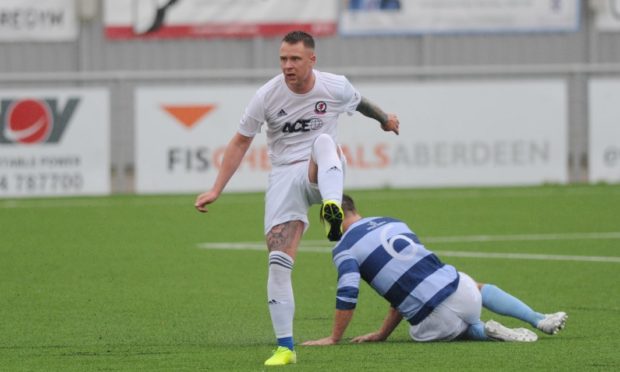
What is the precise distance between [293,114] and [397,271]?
4.02ft

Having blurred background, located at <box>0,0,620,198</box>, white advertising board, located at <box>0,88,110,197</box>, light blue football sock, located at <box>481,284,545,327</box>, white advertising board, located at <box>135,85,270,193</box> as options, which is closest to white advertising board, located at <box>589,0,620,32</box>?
blurred background, located at <box>0,0,620,198</box>

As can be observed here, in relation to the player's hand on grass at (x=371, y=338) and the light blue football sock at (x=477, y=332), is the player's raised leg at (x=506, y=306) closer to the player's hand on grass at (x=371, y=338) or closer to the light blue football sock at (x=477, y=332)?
the light blue football sock at (x=477, y=332)

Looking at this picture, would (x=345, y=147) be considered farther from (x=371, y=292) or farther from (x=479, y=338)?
(x=479, y=338)

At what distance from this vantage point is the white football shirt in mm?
9023

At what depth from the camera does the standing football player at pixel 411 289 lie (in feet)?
31.1

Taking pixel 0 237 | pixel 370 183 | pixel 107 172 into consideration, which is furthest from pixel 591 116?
pixel 0 237

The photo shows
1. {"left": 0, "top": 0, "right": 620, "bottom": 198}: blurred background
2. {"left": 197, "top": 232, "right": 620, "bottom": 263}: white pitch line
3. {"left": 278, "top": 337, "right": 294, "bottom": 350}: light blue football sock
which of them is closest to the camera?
{"left": 278, "top": 337, "right": 294, "bottom": 350}: light blue football sock

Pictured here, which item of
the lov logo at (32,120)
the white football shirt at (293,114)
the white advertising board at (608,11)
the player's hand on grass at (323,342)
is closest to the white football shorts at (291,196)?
the white football shirt at (293,114)

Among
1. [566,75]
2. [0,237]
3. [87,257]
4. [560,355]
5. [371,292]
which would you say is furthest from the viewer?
[566,75]

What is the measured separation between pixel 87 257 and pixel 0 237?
2333 millimetres

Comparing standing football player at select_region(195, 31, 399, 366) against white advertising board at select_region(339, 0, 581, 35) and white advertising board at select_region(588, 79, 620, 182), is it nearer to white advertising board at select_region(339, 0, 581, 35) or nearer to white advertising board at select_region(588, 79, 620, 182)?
white advertising board at select_region(588, 79, 620, 182)

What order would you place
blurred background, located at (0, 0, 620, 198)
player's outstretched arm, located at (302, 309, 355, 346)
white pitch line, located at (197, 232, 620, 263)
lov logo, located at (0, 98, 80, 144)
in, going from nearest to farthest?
player's outstretched arm, located at (302, 309, 355, 346) < white pitch line, located at (197, 232, 620, 263) < lov logo, located at (0, 98, 80, 144) < blurred background, located at (0, 0, 620, 198)

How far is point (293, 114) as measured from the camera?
905 centimetres

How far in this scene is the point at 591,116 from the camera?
22.7 meters
